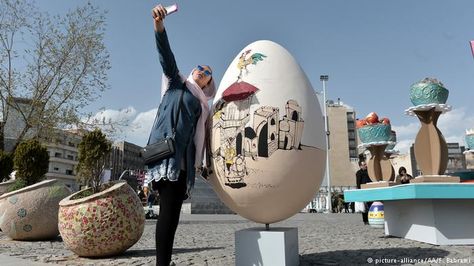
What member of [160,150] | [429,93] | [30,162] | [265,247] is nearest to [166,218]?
[160,150]

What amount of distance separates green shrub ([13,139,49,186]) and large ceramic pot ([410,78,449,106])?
8.15 meters

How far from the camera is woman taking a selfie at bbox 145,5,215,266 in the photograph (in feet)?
10.2

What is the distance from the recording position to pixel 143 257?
4.72 metres

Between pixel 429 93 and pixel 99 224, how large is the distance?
5.04 meters

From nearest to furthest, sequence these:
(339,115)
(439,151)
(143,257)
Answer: (143,257) < (439,151) < (339,115)

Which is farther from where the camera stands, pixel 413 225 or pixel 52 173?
pixel 52 173

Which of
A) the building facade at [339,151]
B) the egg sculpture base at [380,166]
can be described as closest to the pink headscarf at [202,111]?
the egg sculpture base at [380,166]

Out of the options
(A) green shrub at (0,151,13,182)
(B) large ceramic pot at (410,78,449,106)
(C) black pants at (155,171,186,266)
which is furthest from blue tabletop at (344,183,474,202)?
(A) green shrub at (0,151,13,182)

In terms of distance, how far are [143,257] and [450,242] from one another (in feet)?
13.9

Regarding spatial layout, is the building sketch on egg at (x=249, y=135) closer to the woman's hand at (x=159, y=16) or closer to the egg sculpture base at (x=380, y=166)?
the woman's hand at (x=159, y=16)

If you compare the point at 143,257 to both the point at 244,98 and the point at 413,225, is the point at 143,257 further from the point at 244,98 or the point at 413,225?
the point at 413,225

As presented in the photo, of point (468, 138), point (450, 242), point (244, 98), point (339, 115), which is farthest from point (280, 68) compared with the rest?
point (339, 115)

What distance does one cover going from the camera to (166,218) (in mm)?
3109

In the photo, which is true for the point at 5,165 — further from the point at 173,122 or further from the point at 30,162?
the point at 173,122
